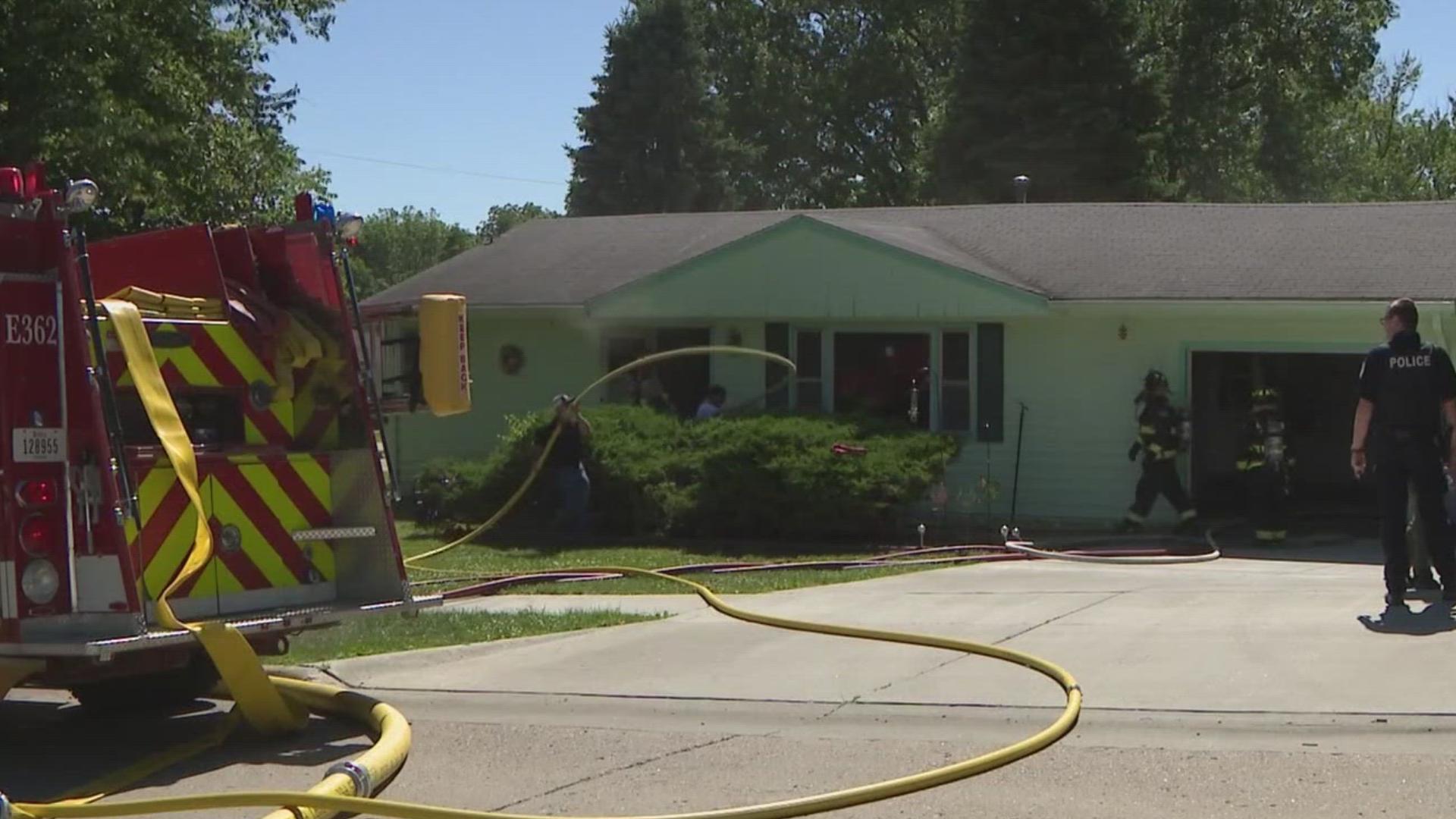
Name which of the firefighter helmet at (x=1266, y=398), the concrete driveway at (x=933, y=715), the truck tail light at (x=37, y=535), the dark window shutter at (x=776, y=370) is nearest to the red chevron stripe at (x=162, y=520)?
the truck tail light at (x=37, y=535)

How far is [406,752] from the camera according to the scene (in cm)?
789

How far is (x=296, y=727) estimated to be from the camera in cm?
864

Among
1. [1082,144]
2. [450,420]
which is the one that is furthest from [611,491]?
[1082,144]

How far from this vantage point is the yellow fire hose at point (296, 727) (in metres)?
6.66

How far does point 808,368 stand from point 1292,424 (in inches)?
242

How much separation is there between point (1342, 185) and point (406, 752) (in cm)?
5588

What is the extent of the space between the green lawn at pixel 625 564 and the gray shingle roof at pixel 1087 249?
432 cm

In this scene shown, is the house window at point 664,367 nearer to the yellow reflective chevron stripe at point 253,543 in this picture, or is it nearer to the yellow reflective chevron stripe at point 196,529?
the yellow reflective chevron stripe at point 253,543

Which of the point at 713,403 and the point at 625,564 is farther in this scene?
the point at 713,403

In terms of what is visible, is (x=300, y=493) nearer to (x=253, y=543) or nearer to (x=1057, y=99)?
(x=253, y=543)

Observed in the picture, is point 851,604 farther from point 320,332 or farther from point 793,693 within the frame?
point 320,332

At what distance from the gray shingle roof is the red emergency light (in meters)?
12.9

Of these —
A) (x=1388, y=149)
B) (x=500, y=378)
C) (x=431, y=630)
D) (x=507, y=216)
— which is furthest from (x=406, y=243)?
(x=431, y=630)

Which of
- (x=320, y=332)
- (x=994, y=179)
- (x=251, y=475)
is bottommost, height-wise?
(x=251, y=475)
